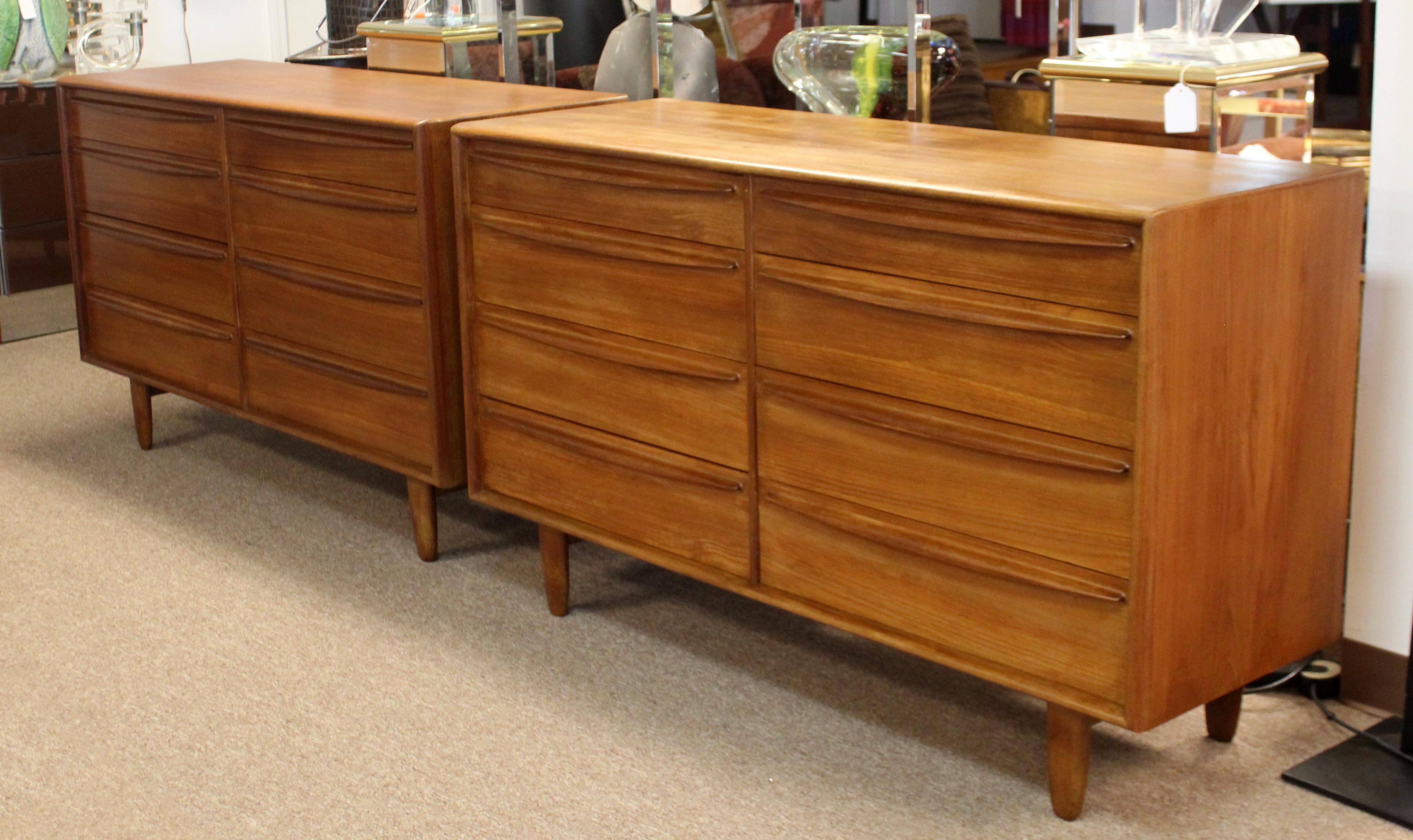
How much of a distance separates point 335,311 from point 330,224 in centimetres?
18

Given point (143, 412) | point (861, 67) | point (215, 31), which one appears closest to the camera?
point (861, 67)

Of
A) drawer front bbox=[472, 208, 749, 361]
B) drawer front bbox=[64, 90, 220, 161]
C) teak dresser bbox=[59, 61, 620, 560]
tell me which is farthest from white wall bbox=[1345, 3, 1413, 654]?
drawer front bbox=[64, 90, 220, 161]

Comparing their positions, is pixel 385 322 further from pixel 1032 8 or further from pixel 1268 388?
pixel 1268 388

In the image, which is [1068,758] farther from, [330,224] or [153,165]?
[153,165]

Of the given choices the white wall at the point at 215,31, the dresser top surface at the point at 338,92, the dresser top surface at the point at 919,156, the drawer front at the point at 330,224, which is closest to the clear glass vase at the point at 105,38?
the white wall at the point at 215,31

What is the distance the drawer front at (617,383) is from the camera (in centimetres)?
228

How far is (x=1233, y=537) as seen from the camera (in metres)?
1.92

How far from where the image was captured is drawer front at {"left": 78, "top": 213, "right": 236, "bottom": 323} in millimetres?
3307

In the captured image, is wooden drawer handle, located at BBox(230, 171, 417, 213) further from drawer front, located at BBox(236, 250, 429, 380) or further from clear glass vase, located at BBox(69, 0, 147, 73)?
clear glass vase, located at BBox(69, 0, 147, 73)

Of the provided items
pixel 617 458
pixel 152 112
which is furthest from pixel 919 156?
pixel 152 112

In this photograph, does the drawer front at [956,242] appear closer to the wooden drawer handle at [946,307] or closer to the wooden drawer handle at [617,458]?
the wooden drawer handle at [946,307]

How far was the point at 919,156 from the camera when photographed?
2117 mm

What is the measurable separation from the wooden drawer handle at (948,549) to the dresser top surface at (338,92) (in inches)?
42.0

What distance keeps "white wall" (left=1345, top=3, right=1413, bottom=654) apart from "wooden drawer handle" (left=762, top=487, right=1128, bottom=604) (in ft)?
2.25
